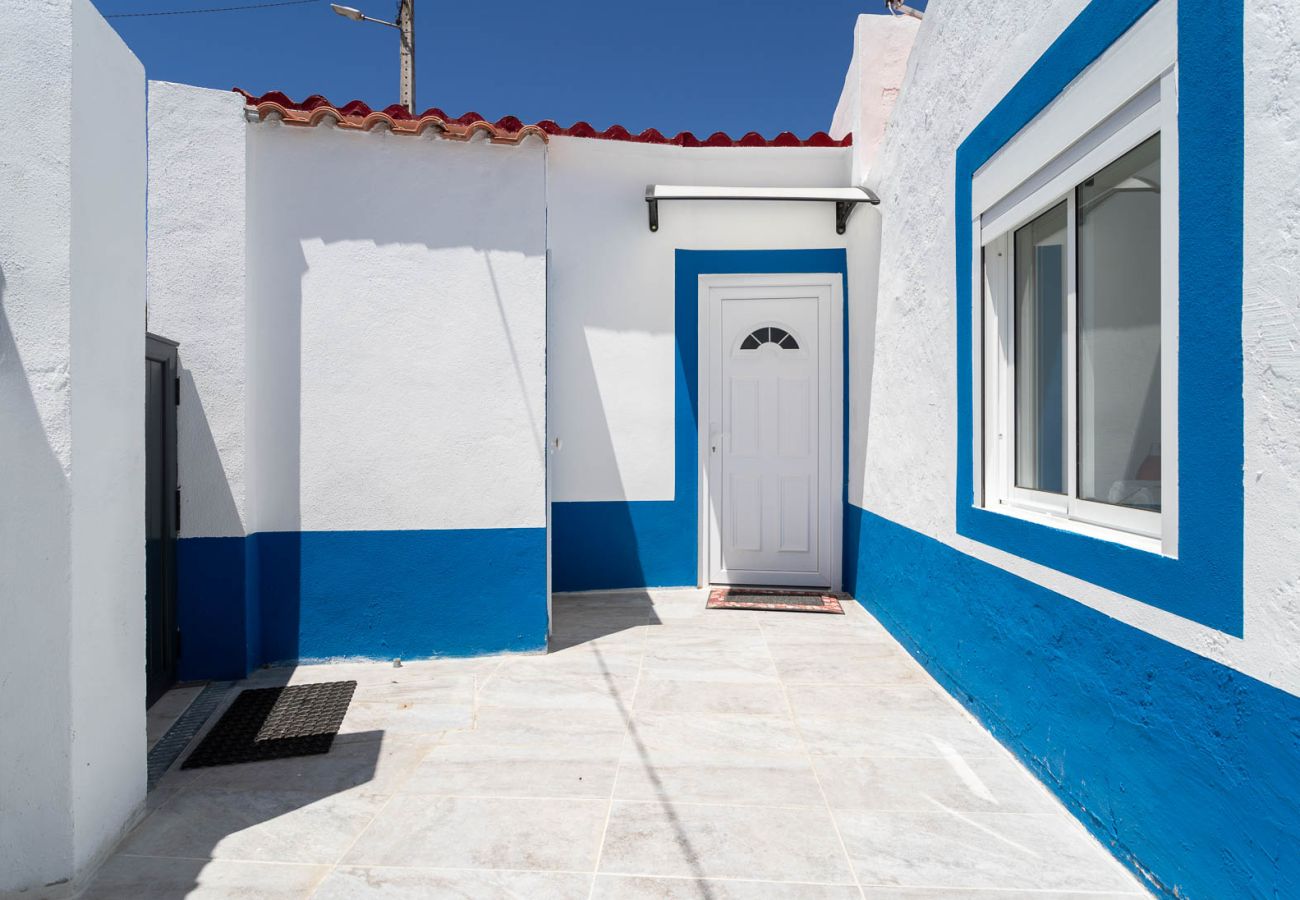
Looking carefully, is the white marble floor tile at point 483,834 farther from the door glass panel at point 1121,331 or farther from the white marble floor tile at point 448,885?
the door glass panel at point 1121,331

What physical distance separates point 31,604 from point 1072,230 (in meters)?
3.62

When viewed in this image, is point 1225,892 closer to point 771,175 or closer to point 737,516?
point 737,516

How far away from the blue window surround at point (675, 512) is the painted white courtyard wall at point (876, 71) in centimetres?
86

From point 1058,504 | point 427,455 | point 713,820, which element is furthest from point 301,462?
point 1058,504

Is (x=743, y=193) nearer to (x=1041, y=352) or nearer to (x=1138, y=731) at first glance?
(x=1041, y=352)

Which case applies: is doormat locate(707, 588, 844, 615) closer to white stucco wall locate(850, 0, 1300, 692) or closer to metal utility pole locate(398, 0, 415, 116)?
white stucco wall locate(850, 0, 1300, 692)

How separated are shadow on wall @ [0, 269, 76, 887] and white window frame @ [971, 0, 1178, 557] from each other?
313 centimetres

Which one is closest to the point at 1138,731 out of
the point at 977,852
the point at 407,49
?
the point at 977,852

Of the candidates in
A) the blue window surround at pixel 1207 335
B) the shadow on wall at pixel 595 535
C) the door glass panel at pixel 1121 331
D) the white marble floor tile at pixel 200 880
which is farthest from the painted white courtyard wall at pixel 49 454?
the shadow on wall at pixel 595 535

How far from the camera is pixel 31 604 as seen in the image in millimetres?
2256

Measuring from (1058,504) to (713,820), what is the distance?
1.80 m

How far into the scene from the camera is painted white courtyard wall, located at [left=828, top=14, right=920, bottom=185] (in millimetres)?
5844

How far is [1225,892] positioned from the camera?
1966 millimetres

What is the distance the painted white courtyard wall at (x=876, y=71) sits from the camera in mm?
5844
